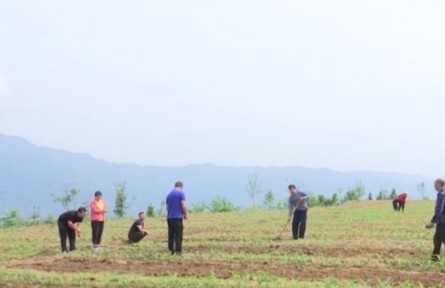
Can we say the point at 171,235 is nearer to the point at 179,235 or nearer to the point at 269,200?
the point at 179,235

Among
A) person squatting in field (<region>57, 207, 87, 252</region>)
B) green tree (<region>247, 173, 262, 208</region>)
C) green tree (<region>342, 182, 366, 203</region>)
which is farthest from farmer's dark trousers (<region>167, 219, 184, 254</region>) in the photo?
green tree (<region>247, 173, 262, 208</region>)

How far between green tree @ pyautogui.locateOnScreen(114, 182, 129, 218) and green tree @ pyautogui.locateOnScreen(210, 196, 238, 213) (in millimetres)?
6044

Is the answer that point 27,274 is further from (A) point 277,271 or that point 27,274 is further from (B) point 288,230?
(B) point 288,230

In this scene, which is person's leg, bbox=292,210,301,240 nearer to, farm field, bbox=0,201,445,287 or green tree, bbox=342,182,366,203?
farm field, bbox=0,201,445,287

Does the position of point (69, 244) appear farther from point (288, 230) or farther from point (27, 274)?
point (288, 230)

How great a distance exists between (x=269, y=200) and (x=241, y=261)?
37.2 meters

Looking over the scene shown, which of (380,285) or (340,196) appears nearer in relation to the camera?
(380,285)

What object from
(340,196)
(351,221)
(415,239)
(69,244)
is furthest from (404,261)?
(340,196)

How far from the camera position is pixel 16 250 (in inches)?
880

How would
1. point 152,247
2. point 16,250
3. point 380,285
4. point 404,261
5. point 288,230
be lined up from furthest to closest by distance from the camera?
point 288,230
point 16,250
point 152,247
point 404,261
point 380,285

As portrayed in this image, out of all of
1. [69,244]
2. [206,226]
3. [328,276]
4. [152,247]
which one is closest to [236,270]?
[328,276]

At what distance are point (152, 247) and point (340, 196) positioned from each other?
119 feet

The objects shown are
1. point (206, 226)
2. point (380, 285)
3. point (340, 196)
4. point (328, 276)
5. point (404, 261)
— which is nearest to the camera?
point (380, 285)

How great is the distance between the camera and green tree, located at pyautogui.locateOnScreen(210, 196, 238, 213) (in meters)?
47.6
